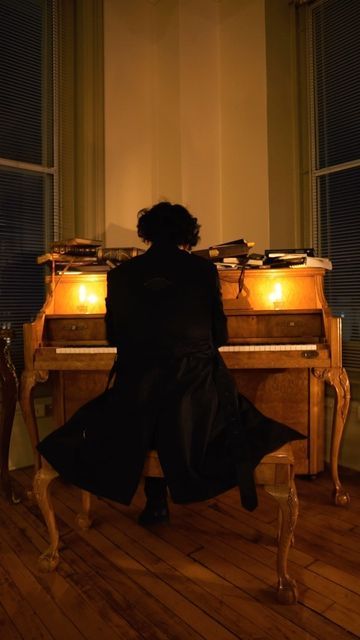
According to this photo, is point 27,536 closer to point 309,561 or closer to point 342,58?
Result: point 309,561

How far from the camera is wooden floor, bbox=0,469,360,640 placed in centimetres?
147

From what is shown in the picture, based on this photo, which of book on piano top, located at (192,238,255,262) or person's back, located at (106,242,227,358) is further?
book on piano top, located at (192,238,255,262)

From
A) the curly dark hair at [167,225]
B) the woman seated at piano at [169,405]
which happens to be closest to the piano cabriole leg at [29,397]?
the woman seated at piano at [169,405]

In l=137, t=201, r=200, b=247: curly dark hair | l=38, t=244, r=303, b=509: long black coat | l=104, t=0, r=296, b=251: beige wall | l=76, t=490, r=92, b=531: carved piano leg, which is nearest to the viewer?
l=38, t=244, r=303, b=509: long black coat

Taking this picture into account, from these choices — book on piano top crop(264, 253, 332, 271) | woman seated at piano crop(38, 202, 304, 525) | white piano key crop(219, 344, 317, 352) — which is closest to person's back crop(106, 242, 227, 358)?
woman seated at piano crop(38, 202, 304, 525)

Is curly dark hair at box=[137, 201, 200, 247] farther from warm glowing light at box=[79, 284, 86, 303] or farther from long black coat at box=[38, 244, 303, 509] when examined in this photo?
warm glowing light at box=[79, 284, 86, 303]

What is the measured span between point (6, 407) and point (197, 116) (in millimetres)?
2682

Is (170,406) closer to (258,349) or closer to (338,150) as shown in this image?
(258,349)

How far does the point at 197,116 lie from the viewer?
12.0ft

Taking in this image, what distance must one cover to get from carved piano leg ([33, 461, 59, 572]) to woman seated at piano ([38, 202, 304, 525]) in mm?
116

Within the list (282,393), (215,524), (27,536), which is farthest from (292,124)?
(27,536)

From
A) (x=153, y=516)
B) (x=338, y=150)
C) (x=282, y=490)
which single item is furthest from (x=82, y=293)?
(x=338, y=150)

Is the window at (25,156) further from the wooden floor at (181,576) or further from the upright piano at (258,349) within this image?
the wooden floor at (181,576)

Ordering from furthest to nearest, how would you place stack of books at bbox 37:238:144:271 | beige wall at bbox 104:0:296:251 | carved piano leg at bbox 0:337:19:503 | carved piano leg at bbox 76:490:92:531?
beige wall at bbox 104:0:296:251
stack of books at bbox 37:238:144:271
carved piano leg at bbox 0:337:19:503
carved piano leg at bbox 76:490:92:531
